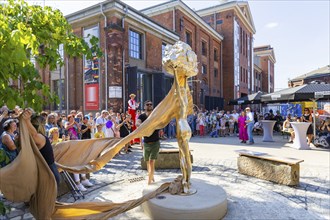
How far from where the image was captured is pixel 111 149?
12.2 ft

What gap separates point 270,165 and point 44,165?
16.4 feet

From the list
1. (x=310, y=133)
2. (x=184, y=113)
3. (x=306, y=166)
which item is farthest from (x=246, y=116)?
(x=184, y=113)

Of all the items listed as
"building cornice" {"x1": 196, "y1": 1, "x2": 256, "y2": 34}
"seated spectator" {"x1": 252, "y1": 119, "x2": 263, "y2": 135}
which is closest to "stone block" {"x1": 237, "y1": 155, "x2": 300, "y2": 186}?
"seated spectator" {"x1": 252, "y1": 119, "x2": 263, "y2": 135}

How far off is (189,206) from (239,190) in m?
2.07

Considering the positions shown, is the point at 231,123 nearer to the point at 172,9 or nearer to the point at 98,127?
the point at 172,9

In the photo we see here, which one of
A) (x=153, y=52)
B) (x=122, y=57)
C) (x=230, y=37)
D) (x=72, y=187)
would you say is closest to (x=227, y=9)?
(x=230, y=37)

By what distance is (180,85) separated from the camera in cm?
438

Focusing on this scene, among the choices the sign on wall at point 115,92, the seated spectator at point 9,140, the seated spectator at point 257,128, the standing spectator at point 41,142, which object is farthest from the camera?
the seated spectator at point 257,128

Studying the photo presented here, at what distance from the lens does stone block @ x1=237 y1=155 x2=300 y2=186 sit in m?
5.56

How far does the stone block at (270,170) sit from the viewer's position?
18.3 feet

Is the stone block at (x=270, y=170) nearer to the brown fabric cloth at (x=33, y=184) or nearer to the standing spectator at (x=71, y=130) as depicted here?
the brown fabric cloth at (x=33, y=184)

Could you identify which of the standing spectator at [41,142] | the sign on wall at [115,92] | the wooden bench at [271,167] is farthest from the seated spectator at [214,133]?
the standing spectator at [41,142]

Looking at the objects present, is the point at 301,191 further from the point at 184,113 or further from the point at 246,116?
the point at 246,116

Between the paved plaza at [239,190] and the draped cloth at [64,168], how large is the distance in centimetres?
58
